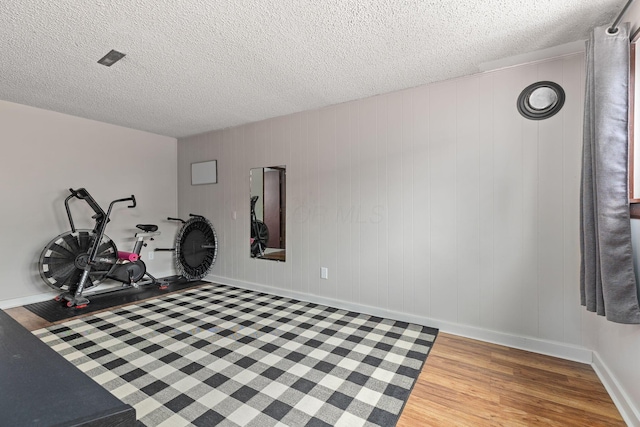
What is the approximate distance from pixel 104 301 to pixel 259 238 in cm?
201

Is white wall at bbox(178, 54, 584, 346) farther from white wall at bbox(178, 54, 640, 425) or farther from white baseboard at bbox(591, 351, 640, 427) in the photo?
white baseboard at bbox(591, 351, 640, 427)

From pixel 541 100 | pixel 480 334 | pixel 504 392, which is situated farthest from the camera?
pixel 480 334

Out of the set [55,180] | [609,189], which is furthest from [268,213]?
[609,189]

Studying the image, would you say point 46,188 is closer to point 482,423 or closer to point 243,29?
point 243,29

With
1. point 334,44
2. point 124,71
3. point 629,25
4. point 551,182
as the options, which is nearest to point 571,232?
point 551,182

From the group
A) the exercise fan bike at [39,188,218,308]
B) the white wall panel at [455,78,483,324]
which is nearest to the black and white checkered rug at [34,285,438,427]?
the white wall panel at [455,78,483,324]

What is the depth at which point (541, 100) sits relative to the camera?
240 centimetres

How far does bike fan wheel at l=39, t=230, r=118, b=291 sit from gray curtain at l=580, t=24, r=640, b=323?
4.90 m

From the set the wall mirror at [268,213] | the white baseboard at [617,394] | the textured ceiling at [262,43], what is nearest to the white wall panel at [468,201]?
the textured ceiling at [262,43]

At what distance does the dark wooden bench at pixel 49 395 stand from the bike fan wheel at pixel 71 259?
3.83 metres

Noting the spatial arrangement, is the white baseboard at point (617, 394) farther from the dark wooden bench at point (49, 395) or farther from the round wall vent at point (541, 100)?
the dark wooden bench at point (49, 395)

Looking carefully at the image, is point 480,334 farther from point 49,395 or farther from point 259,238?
point 49,395

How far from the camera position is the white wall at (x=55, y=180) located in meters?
3.49

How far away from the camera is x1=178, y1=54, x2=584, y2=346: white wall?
93.3 inches
